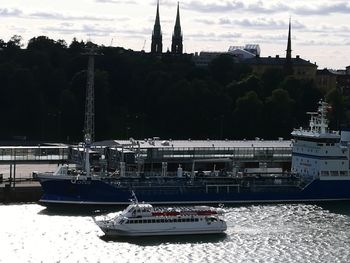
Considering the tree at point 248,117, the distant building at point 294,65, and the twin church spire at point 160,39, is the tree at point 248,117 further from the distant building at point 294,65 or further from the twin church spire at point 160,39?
the twin church spire at point 160,39

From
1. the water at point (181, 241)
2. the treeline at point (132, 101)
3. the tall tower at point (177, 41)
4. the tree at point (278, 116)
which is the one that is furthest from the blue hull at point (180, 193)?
the tall tower at point (177, 41)

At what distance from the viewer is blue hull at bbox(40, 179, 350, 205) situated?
6712 cm

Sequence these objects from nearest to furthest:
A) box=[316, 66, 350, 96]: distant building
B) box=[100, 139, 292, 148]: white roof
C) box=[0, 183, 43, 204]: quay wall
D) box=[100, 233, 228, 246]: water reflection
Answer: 1. box=[100, 233, 228, 246]: water reflection
2. box=[0, 183, 43, 204]: quay wall
3. box=[100, 139, 292, 148]: white roof
4. box=[316, 66, 350, 96]: distant building

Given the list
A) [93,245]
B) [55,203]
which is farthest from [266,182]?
[93,245]

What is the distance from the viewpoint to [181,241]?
57.1 m

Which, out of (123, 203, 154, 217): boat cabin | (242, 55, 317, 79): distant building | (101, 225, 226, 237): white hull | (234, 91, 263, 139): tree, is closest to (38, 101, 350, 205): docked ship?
(123, 203, 154, 217): boat cabin

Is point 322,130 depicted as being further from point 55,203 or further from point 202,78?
point 202,78

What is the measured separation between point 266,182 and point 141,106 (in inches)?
2228

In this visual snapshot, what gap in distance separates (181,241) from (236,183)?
16107mm

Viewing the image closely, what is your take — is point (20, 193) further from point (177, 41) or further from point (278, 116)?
point (177, 41)

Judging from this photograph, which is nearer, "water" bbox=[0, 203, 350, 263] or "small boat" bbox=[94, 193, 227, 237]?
"water" bbox=[0, 203, 350, 263]

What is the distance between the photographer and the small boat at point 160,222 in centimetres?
5728

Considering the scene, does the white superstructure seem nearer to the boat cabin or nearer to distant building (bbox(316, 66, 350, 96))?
the boat cabin

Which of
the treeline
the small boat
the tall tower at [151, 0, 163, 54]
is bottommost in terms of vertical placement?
the small boat
